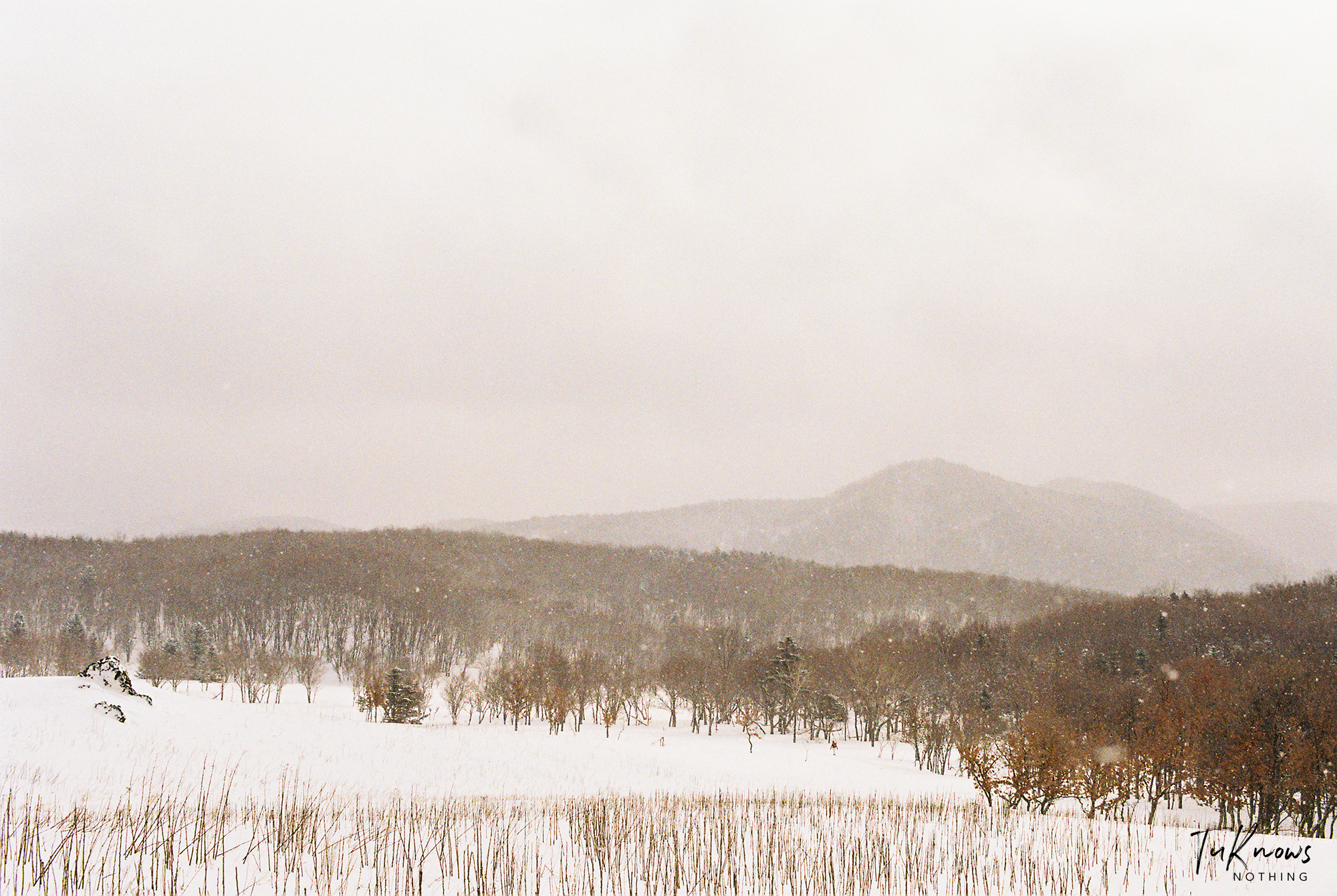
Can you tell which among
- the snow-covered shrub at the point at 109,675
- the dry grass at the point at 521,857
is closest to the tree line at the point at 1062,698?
the dry grass at the point at 521,857

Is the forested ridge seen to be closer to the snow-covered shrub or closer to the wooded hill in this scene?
the wooded hill

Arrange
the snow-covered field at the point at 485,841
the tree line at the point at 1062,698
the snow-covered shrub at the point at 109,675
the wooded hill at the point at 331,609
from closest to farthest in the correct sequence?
the snow-covered field at the point at 485,841 → the tree line at the point at 1062,698 → the snow-covered shrub at the point at 109,675 → the wooded hill at the point at 331,609

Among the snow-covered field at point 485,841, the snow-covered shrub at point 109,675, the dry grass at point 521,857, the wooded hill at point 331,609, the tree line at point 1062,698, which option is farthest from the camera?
the wooded hill at point 331,609


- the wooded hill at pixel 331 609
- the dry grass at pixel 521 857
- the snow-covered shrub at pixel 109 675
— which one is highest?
the dry grass at pixel 521 857

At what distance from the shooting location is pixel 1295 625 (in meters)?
104

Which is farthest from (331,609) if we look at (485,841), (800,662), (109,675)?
(485,841)

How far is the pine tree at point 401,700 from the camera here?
67.0 meters

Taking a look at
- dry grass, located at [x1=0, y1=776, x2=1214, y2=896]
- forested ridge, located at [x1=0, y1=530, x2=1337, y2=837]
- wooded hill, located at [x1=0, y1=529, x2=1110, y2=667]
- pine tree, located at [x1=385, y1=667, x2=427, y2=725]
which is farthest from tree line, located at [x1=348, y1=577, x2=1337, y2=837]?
wooded hill, located at [x1=0, y1=529, x2=1110, y2=667]

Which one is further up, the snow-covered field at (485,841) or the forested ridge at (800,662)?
the snow-covered field at (485,841)

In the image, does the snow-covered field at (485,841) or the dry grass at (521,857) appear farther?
the snow-covered field at (485,841)

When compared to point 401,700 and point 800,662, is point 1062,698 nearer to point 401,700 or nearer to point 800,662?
point 800,662

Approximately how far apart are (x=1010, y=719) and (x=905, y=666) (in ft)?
63.3

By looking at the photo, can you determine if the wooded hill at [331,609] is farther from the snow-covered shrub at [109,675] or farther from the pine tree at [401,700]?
the snow-covered shrub at [109,675]

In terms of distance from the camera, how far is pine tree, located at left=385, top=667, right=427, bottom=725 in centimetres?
6700
